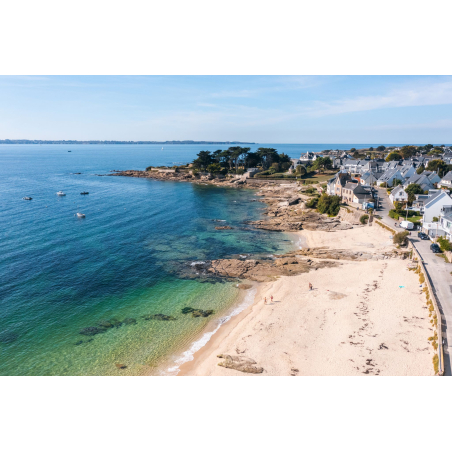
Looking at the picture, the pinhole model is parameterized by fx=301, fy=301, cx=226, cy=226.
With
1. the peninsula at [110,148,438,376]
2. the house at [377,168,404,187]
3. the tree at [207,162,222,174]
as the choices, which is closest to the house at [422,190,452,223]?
the peninsula at [110,148,438,376]

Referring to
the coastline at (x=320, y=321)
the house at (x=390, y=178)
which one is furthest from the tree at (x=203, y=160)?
the coastline at (x=320, y=321)

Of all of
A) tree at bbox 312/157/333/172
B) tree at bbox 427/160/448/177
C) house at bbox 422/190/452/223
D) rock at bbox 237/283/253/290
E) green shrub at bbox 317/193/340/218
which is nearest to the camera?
rock at bbox 237/283/253/290

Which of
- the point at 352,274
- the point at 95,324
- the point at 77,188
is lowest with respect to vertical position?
the point at 95,324

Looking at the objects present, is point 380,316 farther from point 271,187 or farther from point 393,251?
point 271,187

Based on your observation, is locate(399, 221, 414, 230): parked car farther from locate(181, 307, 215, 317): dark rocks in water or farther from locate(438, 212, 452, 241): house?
locate(181, 307, 215, 317): dark rocks in water

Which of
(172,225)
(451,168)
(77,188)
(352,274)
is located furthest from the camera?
(77,188)

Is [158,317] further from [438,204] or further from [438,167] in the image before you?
[438,167]

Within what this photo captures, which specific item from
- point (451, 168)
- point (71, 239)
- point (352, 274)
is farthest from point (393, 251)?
point (451, 168)
